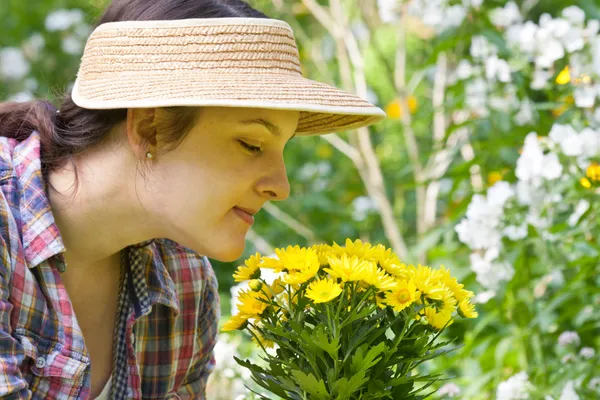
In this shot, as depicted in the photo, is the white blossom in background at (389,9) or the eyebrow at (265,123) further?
the white blossom in background at (389,9)

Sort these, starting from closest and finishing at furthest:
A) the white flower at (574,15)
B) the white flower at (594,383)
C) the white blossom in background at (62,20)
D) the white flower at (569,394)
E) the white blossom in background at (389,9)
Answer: the white flower at (569,394), the white flower at (594,383), the white flower at (574,15), the white blossom in background at (389,9), the white blossom in background at (62,20)

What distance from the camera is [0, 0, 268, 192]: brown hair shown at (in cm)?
133

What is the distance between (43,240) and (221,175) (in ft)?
1.05

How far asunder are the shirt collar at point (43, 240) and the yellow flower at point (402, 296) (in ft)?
1.86

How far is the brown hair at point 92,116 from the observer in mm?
1332

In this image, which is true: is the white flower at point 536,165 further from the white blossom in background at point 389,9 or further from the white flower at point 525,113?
the white blossom in background at point 389,9

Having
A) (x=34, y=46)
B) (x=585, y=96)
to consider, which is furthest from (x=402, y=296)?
(x=34, y=46)

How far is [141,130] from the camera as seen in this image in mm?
1359

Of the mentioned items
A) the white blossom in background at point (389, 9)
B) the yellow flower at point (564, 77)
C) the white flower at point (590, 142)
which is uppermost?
the white blossom in background at point (389, 9)

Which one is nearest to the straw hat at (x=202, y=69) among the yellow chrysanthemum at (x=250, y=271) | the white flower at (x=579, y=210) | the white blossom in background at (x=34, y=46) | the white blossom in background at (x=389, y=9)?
the yellow chrysanthemum at (x=250, y=271)

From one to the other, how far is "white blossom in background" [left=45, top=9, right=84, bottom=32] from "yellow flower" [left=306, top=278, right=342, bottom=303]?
362 cm

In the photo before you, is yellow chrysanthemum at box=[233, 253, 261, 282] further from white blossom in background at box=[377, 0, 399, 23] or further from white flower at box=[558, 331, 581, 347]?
white blossom in background at box=[377, 0, 399, 23]

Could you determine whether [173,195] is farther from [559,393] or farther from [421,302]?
[559,393]

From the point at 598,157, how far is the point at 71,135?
1276 mm
